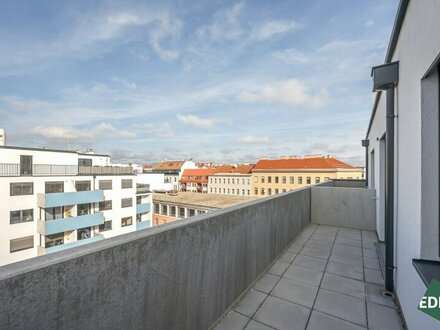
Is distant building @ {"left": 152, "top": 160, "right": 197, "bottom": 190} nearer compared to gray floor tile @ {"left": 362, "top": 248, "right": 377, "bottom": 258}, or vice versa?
gray floor tile @ {"left": 362, "top": 248, "right": 377, "bottom": 258}

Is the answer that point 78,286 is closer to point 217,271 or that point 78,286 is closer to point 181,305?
point 181,305

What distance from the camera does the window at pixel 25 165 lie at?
1738 cm

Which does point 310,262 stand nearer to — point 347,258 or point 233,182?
point 347,258

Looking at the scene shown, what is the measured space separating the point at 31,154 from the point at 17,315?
917 inches

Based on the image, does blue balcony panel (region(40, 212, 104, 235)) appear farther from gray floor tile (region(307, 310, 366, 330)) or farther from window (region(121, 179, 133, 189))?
gray floor tile (region(307, 310, 366, 330))

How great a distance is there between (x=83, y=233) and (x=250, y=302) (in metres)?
21.7

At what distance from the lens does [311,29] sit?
6332 millimetres

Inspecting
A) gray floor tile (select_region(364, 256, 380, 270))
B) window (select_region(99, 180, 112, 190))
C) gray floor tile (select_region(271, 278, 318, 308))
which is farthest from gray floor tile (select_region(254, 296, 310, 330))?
window (select_region(99, 180, 112, 190))

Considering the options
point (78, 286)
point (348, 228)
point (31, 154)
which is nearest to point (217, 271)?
point (78, 286)


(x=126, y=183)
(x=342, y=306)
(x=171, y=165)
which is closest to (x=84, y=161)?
(x=126, y=183)

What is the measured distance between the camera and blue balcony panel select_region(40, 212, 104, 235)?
1684cm

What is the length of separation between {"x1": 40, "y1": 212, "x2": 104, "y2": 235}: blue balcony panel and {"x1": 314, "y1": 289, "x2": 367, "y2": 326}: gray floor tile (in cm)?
2074

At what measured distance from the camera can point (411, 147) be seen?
2105 millimetres

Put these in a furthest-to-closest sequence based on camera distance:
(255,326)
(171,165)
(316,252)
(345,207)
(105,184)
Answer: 1. (171,165)
2. (105,184)
3. (345,207)
4. (316,252)
5. (255,326)
